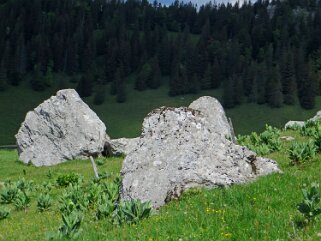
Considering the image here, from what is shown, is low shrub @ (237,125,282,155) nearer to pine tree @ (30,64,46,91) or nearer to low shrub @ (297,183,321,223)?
low shrub @ (297,183,321,223)

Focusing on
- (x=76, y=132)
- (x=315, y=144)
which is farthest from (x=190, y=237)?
(x=76, y=132)

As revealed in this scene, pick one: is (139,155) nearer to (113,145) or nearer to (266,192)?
(266,192)

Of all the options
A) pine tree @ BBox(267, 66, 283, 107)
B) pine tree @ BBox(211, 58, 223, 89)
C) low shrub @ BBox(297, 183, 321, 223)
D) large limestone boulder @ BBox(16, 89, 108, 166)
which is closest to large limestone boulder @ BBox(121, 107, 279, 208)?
low shrub @ BBox(297, 183, 321, 223)

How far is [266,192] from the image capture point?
435 inches

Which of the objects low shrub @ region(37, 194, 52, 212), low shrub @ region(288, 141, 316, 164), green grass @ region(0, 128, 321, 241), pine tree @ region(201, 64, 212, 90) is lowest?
pine tree @ region(201, 64, 212, 90)

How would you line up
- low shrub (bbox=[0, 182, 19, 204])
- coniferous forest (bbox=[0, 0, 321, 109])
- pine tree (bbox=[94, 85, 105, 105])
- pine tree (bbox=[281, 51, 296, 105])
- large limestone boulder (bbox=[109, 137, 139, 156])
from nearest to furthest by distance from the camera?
low shrub (bbox=[0, 182, 19, 204])
large limestone boulder (bbox=[109, 137, 139, 156])
pine tree (bbox=[281, 51, 296, 105])
coniferous forest (bbox=[0, 0, 321, 109])
pine tree (bbox=[94, 85, 105, 105])

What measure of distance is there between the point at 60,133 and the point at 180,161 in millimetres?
28425

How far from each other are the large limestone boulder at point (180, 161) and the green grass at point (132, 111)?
113 m

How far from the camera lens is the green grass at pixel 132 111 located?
13475 cm

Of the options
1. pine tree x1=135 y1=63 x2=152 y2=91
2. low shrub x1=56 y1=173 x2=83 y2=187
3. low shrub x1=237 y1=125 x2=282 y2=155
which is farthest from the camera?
pine tree x1=135 y1=63 x2=152 y2=91

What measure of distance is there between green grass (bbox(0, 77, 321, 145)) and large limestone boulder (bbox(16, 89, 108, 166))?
83.8 meters

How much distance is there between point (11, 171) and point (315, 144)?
80.5 ft

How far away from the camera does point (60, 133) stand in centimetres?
4062

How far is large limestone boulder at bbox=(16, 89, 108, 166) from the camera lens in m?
39.3
